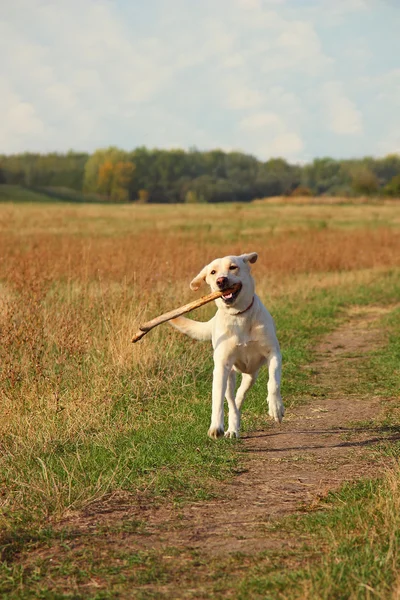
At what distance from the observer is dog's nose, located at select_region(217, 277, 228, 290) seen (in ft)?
19.0

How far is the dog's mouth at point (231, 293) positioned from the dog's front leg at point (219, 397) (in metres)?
0.42

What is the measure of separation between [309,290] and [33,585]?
39.8 ft

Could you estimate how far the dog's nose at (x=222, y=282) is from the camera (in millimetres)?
5777

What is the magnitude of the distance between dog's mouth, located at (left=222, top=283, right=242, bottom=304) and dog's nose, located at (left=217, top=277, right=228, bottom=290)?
7 cm

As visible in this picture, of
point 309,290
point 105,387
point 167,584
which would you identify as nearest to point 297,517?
point 167,584

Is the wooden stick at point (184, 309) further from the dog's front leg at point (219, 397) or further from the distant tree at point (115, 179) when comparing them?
the distant tree at point (115, 179)

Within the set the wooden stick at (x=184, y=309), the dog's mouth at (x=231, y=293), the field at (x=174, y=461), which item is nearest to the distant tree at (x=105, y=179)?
the field at (x=174, y=461)

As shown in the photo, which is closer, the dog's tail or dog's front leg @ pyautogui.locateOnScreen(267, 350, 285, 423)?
dog's front leg @ pyautogui.locateOnScreen(267, 350, 285, 423)

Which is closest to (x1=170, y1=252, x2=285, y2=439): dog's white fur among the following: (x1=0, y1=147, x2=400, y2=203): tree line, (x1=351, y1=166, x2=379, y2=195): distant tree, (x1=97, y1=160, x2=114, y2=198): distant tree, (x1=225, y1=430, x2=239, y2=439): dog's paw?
(x1=225, y1=430, x2=239, y2=439): dog's paw

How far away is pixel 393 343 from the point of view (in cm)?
1050

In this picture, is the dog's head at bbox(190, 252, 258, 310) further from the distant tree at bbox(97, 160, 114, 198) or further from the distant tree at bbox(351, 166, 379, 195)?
the distant tree at bbox(97, 160, 114, 198)

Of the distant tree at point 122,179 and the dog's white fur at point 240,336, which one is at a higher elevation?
the distant tree at point 122,179

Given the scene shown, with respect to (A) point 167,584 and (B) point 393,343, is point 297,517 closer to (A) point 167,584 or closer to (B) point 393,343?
(A) point 167,584

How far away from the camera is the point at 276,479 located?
5211 mm
